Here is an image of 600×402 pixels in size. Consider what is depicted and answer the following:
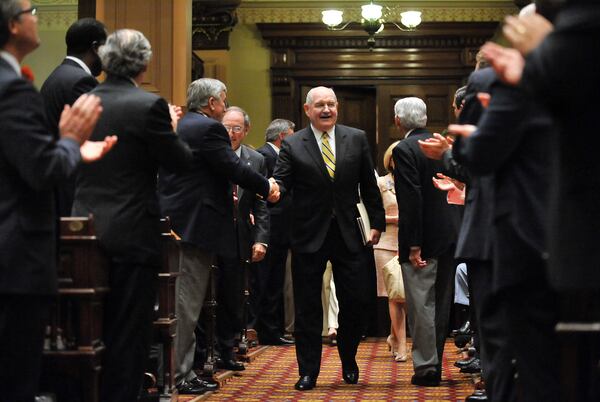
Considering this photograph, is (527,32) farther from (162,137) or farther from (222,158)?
(222,158)

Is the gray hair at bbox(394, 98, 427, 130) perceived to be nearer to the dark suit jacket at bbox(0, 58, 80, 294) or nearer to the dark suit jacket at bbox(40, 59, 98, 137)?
the dark suit jacket at bbox(40, 59, 98, 137)

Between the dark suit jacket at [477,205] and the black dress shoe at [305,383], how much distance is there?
100 inches

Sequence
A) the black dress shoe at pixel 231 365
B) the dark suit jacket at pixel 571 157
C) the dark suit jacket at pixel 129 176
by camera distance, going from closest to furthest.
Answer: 1. the dark suit jacket at pixel 571 157
2. the dark suit jacket at pixel 129 176
3. the black dress shoe at pixel 231 365

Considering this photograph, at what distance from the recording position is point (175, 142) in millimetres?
4363

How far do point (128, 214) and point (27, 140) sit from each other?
38.9 inches

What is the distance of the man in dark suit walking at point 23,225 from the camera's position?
10.8ft

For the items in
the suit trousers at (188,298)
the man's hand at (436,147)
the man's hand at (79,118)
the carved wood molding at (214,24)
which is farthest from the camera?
the carved wood molding at (214,24)

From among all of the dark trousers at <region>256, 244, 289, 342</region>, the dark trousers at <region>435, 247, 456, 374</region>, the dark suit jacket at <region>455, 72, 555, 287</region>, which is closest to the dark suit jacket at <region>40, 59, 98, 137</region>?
the dark suit jacket at <region>455, 72, 555, 287</region>

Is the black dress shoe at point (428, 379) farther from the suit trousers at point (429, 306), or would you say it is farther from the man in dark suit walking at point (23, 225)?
the man in dark suit walking at point (23, 225)

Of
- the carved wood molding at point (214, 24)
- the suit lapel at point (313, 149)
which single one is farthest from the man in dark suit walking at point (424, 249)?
the carved wood molding at point (214, 24)

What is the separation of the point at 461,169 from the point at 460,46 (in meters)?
9.57

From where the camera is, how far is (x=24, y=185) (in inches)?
132

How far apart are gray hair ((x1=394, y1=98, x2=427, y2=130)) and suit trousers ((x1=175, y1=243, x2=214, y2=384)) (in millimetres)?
1601

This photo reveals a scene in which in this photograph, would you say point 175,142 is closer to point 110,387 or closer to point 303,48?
point 110,387
